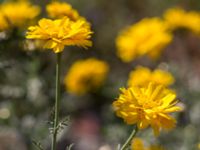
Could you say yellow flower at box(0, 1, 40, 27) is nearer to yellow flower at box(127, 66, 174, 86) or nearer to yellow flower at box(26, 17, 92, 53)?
yellow flower at box(127, 66, 174, 86)

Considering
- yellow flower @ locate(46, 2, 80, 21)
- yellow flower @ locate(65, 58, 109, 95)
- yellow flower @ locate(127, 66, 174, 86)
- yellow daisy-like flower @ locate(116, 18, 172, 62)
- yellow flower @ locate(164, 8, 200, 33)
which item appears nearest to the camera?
yellow flower @ locate(46, 2, 80, 21)

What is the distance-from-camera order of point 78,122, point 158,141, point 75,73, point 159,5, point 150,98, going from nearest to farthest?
point 150,98, point 158,141, point 75,73, point 78,122, point 159,5

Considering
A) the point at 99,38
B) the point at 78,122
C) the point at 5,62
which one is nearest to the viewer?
the point at 5,62

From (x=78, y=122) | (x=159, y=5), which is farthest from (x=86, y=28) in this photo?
(x=159, y=5)

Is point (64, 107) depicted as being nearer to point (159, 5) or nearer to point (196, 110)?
point (196, 110)

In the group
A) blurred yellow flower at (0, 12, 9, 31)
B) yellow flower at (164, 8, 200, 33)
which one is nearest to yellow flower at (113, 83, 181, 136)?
blurred yellow flower at (0, 12, 9, 31)

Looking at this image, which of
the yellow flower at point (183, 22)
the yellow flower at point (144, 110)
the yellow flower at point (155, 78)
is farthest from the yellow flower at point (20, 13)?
the yellow flower at point (144, 110)

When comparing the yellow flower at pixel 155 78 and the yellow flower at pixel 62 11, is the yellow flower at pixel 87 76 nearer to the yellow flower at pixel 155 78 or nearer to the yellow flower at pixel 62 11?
the yellow flower at pixel 155 78
